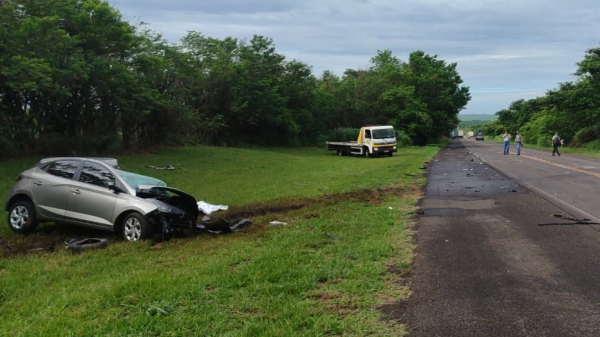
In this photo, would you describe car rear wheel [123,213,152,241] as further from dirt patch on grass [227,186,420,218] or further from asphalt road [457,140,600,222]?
asphalt road [457,140,600,222]

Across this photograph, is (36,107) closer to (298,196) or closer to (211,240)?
(298,196)

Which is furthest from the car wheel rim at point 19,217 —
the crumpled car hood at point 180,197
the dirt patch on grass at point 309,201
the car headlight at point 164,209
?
the dirt patch on grass at point 309,201

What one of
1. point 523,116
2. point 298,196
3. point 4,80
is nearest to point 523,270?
point 298,196

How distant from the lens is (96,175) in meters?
9.32

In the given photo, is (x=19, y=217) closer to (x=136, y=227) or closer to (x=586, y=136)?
(x=136, y=227)

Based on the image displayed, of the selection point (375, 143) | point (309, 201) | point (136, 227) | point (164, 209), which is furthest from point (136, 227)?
point (375, 143)

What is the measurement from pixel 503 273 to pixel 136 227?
6064mm

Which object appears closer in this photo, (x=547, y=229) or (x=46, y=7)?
(x=547, y=229)

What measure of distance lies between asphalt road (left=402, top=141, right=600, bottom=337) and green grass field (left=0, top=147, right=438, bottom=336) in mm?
385

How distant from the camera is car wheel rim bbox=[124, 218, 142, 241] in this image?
338 inches

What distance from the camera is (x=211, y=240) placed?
335 inches

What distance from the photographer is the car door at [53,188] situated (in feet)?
30.3

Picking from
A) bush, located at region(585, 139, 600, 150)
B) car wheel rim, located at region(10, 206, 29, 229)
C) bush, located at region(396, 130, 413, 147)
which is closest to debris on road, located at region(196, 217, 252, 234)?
car wheel rim, located at region(10, 206, 29, 229)

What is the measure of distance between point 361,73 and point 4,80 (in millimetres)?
48883
